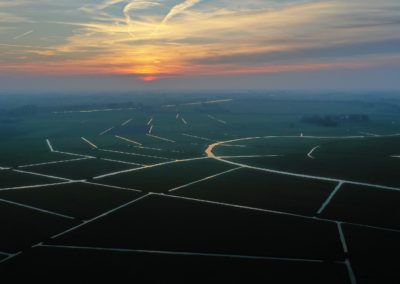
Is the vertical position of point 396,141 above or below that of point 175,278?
below

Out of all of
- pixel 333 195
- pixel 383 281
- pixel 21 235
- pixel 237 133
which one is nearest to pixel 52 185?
pixel 21 235

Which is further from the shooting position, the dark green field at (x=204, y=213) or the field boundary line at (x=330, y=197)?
the field boundary line at (x=330, y=197)

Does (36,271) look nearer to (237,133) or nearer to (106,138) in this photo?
(106,138)

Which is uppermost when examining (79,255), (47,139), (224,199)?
(47,139)

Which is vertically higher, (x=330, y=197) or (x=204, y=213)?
(x=204, y=213)

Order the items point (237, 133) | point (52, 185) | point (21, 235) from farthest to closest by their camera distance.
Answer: point (237, 133) < point (52, 185) < point (21, 235)

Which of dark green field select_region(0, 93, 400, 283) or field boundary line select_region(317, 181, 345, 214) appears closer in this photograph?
dark green field select_region(0, 93, 400, 283)

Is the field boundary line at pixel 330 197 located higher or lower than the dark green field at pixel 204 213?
lower

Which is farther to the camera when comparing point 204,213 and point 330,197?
point 330,197
